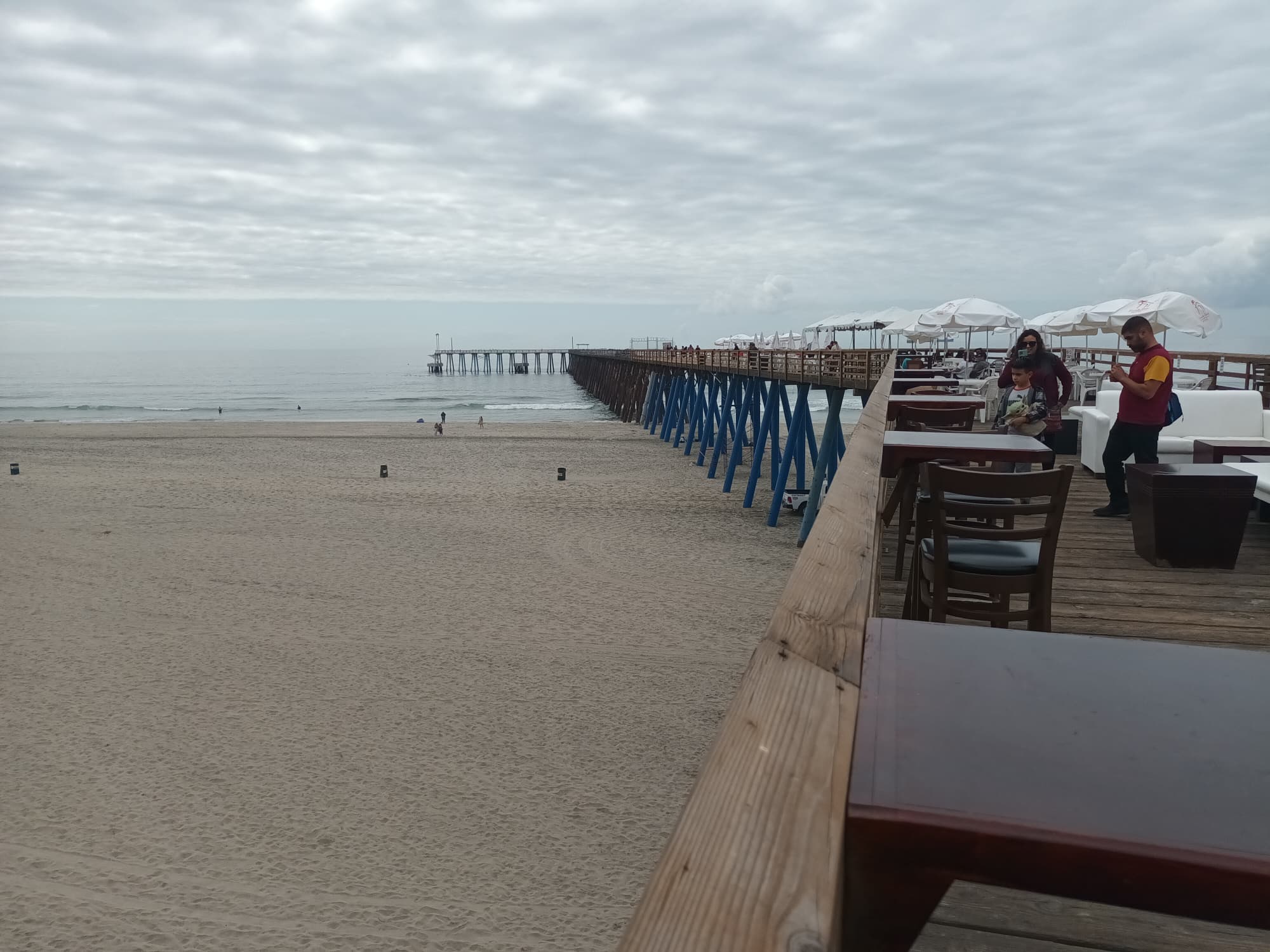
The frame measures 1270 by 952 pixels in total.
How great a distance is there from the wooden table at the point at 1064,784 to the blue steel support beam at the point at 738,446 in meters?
14.3

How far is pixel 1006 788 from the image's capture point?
743 millimetres

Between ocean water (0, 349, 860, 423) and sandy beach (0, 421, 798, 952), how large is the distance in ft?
78.2

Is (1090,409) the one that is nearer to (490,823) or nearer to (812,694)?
(490,823)

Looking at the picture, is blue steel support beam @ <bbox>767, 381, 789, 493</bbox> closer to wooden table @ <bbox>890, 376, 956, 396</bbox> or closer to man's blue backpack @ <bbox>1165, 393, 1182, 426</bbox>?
wooden table @ <bbox>890, 376, 956, 396</bbox>

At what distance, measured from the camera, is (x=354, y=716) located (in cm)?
576

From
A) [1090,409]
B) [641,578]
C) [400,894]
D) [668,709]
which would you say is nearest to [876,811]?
[400,894]

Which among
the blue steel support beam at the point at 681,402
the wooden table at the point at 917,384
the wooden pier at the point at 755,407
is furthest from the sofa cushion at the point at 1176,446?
the blue steel support beam at the point at 681,402

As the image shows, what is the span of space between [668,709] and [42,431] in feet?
94.3

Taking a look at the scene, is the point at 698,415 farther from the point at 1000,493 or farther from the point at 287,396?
the point at 287,396

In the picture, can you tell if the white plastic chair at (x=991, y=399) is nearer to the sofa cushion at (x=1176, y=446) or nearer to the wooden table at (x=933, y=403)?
the sofa cushion at (x=1176, y=446)

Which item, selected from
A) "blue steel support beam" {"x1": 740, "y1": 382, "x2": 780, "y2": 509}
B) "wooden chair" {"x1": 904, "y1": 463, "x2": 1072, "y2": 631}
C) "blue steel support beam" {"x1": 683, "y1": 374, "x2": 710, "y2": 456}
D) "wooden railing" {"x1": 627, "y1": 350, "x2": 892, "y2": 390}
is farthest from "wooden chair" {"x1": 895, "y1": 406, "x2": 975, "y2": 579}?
"blue steel support beam" {"x1": 683, "y1": 374, "x2": 710, "y2": 456}

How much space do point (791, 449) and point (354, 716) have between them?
910 cm

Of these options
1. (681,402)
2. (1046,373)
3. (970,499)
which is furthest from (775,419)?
(970,499)

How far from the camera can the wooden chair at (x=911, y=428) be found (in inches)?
171
